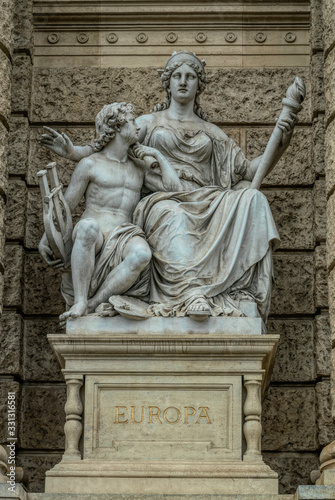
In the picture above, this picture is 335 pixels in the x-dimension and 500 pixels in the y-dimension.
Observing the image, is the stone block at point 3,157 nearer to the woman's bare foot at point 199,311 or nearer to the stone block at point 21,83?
the stone block at point 21,83

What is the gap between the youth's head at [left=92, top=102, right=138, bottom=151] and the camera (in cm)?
1053

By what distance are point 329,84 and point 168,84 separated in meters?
1.33

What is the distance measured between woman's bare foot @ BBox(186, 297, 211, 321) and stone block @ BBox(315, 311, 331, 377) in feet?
6.64

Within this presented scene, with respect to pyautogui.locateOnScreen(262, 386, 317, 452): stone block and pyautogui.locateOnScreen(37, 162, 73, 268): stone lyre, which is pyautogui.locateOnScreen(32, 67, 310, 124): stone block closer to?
pyautogui.locateOnScreen(37, 162, 73, 268): stone lyre

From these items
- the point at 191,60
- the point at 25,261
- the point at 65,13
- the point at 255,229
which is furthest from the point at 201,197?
the point at 65,13

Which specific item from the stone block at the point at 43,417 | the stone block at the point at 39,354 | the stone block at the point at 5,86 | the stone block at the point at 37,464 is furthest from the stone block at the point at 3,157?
the stone block at the point at 37,464

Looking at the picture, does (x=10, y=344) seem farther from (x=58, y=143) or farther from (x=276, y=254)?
(x=276, y=254)

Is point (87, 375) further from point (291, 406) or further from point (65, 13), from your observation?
point (65, 13)

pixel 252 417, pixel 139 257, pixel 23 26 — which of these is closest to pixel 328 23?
pixel 139 257

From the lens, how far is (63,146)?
10.6 m

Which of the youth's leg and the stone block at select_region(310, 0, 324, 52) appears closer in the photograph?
the youth's leg

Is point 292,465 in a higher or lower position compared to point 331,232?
lower

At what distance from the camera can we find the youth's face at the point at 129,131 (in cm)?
1054

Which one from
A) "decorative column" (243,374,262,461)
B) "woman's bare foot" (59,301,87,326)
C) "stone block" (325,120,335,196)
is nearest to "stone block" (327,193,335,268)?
"stone block" (325,120,335,196)
